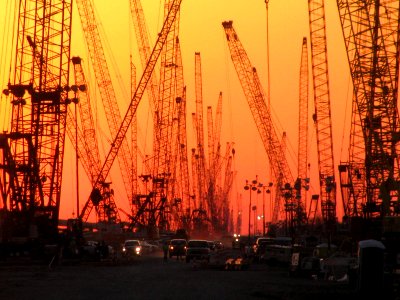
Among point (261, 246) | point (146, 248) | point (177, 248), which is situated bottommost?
point (261, 246)

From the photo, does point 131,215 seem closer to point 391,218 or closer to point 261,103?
point 261,103

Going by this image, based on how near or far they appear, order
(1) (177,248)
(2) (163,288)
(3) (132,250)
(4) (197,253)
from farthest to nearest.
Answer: (3) (132,250), (1) (177,248), (4) (197,253), (2) (163,288)

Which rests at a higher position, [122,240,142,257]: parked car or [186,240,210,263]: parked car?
[122,240,142,257]: parked car

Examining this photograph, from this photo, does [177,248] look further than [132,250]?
No

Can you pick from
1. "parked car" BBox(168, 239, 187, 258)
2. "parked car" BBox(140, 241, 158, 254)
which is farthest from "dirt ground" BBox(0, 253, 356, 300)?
"parked car" BBox(140, 241, 158, 254)

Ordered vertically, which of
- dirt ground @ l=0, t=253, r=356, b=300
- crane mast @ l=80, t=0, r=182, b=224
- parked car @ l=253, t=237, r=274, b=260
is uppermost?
crane mast @ l=80, t=0, r=182, b=224

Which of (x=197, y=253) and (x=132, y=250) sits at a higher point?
(x=132, y=250)

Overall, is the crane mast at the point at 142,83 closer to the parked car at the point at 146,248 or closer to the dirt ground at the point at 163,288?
the parked car at the point at 146,248

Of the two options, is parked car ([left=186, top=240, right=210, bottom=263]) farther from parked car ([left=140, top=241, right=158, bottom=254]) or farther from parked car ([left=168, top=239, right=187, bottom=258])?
parked car ([left=140, top=241, right=158, bottom=254])

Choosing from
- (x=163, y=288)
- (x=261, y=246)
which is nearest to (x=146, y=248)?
(x=261, y=246)

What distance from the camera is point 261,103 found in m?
154

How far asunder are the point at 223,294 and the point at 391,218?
71.2ft

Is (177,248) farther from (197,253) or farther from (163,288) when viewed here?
(163,288)

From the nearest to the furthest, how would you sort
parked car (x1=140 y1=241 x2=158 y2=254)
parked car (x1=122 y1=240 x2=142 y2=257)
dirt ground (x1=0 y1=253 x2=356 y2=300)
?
1. dirt ground (x1=0 y1=253 x2=356 y2=300)
2. parked car (x1=122 y1=240 x2=142 y2=257)
3. parked car (x1=140 y1=241 x2=158 y2=254)
